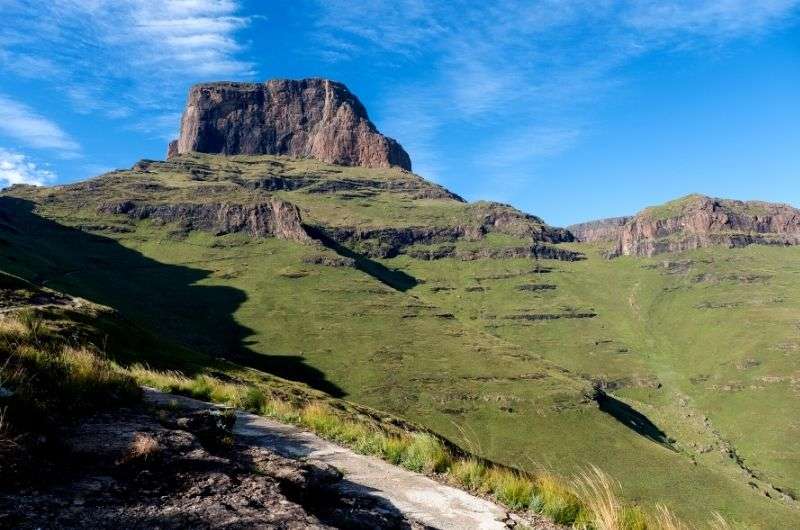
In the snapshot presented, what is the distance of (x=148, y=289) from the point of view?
547 ft

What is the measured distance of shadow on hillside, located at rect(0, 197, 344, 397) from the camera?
130250 mm

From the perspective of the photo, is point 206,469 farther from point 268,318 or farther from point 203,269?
point 203,269

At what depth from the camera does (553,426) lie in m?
122

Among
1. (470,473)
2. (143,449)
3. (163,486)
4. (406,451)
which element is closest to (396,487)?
(470,473)

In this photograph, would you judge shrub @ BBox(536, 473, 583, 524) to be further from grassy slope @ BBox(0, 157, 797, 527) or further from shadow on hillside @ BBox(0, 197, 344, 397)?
shadow on hillside @ BBox(0, 197, 344, 397)

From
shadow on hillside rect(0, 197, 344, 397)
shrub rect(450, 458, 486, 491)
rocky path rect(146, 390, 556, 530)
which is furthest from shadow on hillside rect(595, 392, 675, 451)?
rocky path rect(146, 390, 556, 530)

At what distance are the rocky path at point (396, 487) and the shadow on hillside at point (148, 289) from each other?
4267 inches

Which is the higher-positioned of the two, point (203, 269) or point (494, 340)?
point (203, 269)

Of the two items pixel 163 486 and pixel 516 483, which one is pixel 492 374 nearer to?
pixel 516 483

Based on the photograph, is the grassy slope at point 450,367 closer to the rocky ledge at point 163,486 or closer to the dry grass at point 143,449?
the rocky ledge at point 163,486

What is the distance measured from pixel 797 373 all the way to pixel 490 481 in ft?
659

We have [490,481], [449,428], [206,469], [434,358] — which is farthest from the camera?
[434,358]

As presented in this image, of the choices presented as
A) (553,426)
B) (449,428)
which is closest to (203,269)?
(449,428)

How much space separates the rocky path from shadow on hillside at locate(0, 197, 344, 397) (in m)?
108
